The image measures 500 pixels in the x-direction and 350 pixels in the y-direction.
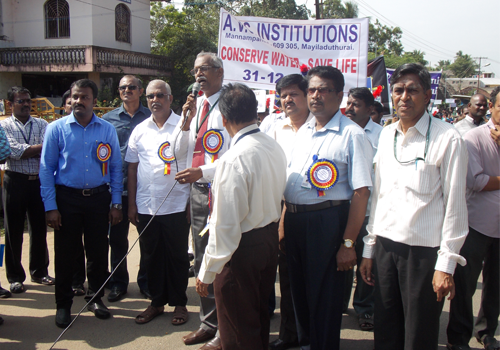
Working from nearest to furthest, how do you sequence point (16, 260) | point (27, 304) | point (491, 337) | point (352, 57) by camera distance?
point (491, 337), point (27, 304), point (16, 260), point (352, 57)

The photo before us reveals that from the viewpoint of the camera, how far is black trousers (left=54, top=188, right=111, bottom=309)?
12.0 ft

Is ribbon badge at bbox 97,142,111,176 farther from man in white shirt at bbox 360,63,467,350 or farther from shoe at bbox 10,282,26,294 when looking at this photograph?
man in white shirt at bbox 360,63,467,350

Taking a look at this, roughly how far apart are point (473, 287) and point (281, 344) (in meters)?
1.61

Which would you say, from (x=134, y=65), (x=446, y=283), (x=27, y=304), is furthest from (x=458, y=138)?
(x=134, y=65)

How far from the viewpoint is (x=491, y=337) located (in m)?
3.25

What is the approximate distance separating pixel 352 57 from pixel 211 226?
400 cm

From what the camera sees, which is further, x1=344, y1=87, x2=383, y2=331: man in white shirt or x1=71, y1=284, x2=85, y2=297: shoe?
x1=71, y1=284, x2=85, y2=297: shoe

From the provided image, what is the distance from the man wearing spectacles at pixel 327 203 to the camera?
264cm

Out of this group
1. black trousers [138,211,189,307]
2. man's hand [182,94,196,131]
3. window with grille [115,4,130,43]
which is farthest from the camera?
window with grille [115,4,130,43]

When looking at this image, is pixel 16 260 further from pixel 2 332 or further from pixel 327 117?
pixel 327 117

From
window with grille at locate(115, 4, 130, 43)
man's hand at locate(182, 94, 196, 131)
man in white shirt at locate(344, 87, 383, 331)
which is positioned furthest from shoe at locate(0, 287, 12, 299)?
Answer: window with grille at locate(115, 4, 130, 43)


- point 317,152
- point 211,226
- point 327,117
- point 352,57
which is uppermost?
point 352,57

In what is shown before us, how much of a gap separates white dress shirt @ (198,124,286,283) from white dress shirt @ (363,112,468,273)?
74 cm

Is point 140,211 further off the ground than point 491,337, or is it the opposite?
point 140,211
